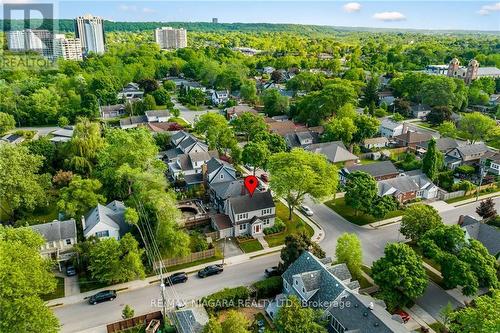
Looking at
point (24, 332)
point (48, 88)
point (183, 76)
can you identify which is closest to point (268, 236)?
point (24, 332)

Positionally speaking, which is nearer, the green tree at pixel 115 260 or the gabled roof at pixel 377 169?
the green tree at pixel 115 260

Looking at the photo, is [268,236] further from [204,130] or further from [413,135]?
[413,135]

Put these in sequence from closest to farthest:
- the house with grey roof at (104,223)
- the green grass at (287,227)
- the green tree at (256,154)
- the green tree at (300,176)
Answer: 1. the house with grey roof at (104,223)
2. the green grass at (287,227)
3. the green tree at (300,176)
4. the green tree at (256,154)

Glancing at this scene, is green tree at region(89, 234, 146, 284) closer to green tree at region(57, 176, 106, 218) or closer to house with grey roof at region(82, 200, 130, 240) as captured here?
house with grey roof at region(82, 200, 130, 240)

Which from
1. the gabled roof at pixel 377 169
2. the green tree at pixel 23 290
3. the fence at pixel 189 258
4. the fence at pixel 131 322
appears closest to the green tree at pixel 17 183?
the green tree at pixel 23 290

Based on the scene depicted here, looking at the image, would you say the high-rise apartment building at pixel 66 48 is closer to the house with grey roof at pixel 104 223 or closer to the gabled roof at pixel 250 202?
the house with grey roof at pixel 104 223

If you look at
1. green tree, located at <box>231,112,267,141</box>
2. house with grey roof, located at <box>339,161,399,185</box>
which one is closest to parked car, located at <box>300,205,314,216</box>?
house with grey roof, located at <box>339,161,399,185</box>
